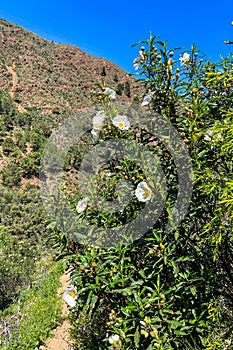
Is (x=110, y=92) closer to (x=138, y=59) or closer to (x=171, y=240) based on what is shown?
(x=138, y=59)

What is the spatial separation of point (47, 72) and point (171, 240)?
35354 millimetres

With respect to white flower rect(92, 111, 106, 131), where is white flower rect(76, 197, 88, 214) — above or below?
below

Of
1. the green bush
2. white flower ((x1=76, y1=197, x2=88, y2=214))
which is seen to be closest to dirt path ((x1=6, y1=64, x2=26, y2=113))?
the green bush

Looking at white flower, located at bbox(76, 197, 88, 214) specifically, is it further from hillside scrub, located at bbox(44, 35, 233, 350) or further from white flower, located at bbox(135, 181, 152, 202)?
white flower, located at bbox(135, 181, 152, 202)

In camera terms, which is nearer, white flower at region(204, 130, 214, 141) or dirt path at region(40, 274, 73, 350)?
white flower at region(204, 130, 214, 141)

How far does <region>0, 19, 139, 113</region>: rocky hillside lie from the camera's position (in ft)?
97.3

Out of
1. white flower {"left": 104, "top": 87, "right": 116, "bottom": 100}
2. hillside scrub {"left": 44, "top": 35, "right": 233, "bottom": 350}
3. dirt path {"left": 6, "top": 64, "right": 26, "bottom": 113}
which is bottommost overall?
hillside scrub {"left": 44, "top": 35, "right": 233, "bottom": 350}

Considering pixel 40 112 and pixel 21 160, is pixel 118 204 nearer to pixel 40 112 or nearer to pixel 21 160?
pixel 21 160

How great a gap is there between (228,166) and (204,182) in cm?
22

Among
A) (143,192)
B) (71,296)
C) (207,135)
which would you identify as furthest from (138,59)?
(71,296)

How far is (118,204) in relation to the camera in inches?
91.8

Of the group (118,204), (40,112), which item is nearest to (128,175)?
(118,204)

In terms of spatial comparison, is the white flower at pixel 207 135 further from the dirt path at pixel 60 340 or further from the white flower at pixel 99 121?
the dirt path at pixel 60 340

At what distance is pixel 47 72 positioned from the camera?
34.3 m
